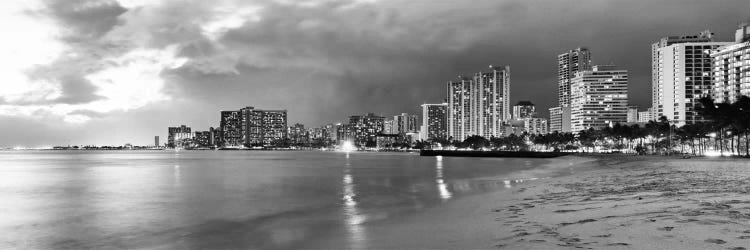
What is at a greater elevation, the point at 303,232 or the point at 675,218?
the point at 675,218

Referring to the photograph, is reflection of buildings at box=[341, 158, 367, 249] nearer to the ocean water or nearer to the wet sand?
the ocean water

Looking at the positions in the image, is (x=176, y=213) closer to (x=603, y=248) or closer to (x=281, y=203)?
(x=281, y=203)

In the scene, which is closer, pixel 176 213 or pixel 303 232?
pixel 303 232

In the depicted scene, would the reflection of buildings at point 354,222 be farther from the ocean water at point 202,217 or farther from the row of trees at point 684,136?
the row of trees at point 684,136

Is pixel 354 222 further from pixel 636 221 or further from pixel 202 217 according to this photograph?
pixel 636 221

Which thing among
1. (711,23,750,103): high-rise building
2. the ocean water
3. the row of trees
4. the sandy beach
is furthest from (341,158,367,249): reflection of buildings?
(711,23,750,103): high-rise building

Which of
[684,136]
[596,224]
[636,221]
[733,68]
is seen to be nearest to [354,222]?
[596,224]

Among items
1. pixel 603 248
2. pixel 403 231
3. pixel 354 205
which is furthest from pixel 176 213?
pixel 603 248
